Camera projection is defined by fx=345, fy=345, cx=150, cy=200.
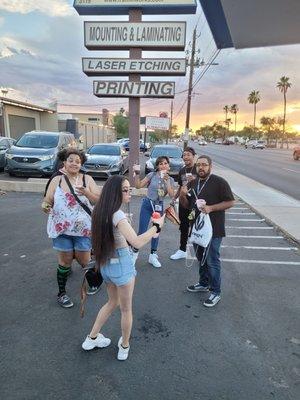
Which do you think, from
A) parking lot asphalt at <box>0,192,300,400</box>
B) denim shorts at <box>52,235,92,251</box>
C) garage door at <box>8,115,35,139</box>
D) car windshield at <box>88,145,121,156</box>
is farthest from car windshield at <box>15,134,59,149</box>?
garage door at <box>8,115,35,139</box>

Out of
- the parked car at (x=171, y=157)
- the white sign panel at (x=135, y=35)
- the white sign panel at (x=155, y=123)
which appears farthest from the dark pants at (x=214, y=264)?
the white sign panel at (x=155, y=123)

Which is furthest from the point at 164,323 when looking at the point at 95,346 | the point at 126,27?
the point at 126,27

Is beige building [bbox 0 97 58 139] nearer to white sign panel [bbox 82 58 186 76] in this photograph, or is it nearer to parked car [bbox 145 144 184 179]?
parked car [bbox 145 144 184 179]

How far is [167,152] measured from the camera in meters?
17.3

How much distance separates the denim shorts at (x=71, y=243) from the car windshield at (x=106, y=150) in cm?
1221

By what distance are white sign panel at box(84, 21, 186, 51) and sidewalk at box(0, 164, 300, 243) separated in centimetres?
488

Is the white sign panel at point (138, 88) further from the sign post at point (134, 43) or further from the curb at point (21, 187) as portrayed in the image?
the curb at point (21, 187)

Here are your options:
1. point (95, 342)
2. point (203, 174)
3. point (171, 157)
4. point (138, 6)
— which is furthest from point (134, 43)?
point (95, 342)

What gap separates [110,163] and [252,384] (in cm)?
1217

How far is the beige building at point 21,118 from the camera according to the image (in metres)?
25.3

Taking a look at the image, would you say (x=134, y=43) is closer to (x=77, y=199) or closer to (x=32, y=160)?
→ (x=32, y=160)

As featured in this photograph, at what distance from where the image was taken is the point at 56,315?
3.94 meters

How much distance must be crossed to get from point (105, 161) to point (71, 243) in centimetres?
1074

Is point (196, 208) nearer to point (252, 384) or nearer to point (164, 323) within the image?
point (164, 323)
